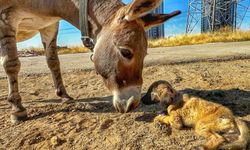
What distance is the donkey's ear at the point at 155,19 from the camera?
3.95 m

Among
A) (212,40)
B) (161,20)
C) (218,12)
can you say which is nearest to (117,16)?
(161,20)

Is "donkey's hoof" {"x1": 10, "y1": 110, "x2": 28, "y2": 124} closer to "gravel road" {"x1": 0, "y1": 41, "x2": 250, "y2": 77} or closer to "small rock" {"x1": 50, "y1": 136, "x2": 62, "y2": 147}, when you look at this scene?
"small rock" {"x1": 50, "y1": 136, "x2": 62, "y2": 147}

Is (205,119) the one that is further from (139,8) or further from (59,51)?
(59,51)

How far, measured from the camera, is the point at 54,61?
614 centimetres

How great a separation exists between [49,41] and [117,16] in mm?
2395

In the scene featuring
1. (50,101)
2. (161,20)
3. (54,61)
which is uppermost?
(161,20)

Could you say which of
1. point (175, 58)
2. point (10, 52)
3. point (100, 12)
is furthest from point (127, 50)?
point (175, 58)

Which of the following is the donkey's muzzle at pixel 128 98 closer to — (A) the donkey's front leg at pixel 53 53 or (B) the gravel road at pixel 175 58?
(A) the donkey's front leg at pixel 53 53

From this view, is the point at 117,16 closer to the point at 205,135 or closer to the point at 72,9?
the point at 72,9

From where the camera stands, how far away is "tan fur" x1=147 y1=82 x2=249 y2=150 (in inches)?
124

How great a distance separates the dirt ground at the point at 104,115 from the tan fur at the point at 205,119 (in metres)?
0.11

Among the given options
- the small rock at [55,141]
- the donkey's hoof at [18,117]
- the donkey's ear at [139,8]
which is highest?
the donkey's ear at [139,8]

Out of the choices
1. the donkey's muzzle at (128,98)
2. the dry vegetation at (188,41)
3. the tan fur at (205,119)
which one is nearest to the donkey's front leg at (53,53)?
the tan fur at (205,119)

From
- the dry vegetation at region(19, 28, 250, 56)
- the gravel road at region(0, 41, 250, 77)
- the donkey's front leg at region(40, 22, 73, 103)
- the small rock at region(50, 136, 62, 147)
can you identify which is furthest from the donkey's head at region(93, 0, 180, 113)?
the dry vegetation at region(19, 28, 250, 56)
